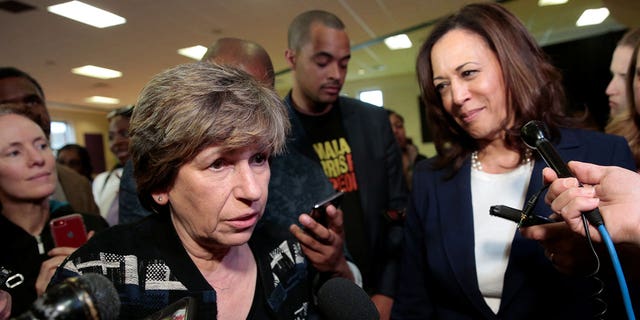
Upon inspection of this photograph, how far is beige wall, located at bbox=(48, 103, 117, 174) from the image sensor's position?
11.8m

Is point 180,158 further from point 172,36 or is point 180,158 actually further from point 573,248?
point 172,36

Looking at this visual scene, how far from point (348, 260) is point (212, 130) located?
2.78ft

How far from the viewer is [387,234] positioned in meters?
1.98

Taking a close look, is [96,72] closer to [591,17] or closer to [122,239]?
[122,239]

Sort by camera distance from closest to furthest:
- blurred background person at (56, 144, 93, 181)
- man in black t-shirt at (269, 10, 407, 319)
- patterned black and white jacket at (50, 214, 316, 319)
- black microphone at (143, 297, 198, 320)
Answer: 1. black microphone at (143, 297, 198, 320)
2. patterned black and white jacket at (50, 214, 316, 319)
3. man in black t-shirt at (269, 10, 407, 319)
4. blurred background person at (56, 144, 93, 181)

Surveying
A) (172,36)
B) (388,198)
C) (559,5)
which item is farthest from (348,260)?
(559,5)

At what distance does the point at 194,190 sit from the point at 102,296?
1.67ft

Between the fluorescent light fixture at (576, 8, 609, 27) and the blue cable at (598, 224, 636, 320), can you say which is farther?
the fluorescent light fixture at (576, 8, 609, 27)

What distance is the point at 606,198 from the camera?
2.88ft

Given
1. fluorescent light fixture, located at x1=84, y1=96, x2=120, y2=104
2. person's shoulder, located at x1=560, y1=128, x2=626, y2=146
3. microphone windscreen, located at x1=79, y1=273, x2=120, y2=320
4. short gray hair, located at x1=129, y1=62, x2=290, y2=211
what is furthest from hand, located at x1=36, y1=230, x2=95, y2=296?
fluorescent light fixture, located at x1=84, y1=96, x2=120, y2=104

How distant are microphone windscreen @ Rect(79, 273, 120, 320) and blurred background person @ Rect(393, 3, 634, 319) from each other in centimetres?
109

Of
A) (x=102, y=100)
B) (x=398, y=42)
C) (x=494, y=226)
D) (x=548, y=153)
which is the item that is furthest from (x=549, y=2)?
(x=102, y=100)

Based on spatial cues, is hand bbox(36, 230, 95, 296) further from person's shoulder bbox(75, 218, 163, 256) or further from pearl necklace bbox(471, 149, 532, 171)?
pearl necklace bbox(471, 149, 532, 171)

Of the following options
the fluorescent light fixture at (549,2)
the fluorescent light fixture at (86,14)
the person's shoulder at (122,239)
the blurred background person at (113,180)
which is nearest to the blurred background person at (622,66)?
the person's shoulder at (122,239)
